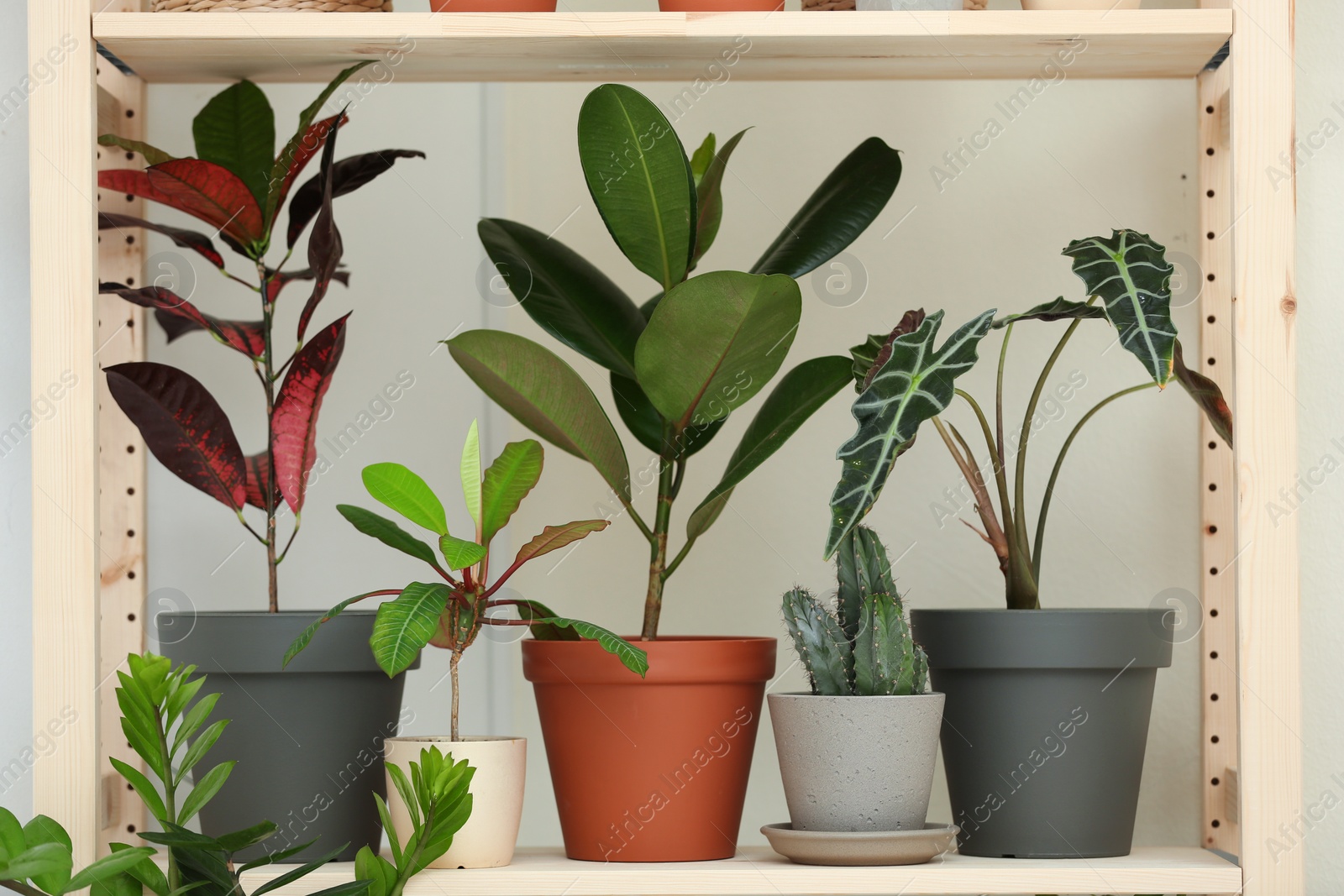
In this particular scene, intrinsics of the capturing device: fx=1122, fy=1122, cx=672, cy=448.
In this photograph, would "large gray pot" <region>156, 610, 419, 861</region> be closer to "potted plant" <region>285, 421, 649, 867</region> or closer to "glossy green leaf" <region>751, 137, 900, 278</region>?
"potted plant" <region>285, 421, 649, 867</region>

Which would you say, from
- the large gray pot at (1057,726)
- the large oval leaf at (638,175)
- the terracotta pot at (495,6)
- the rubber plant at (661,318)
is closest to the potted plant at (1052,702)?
the large gray pot at (1057,726)

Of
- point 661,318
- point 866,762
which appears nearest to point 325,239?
point 661,318

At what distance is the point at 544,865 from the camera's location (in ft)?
3.18

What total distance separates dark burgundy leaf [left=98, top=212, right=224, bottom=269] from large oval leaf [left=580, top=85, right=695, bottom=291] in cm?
42

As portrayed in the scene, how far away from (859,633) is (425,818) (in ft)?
1.30

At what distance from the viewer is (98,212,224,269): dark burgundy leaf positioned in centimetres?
112

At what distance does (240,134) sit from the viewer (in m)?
1.11

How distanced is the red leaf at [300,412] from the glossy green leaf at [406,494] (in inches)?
7.1

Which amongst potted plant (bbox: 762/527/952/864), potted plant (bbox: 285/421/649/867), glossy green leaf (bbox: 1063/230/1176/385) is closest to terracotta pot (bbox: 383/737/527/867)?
potted plant (bbox: 285/421/649/867)

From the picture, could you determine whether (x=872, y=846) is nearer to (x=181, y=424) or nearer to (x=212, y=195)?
(x=181, y=424)

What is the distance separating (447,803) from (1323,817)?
99 centimetres

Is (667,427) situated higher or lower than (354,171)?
lower

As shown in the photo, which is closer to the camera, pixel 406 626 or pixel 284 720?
pixel 406 626

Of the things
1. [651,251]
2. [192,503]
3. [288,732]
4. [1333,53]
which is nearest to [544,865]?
[288,732]
